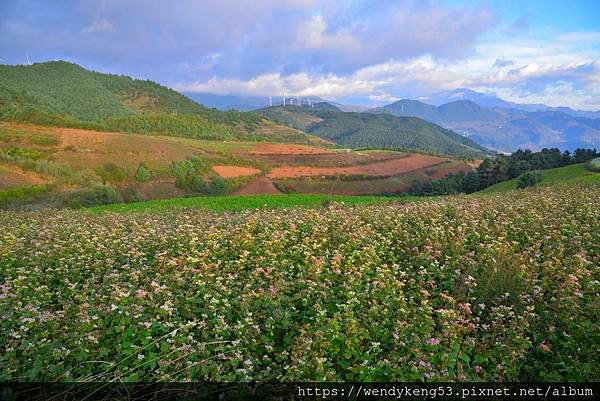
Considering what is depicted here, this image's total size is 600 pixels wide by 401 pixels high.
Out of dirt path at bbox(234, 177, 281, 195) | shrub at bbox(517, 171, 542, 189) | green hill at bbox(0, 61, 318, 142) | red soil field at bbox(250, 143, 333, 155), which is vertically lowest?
dirt path at bbox(234, 177, 281, 195)

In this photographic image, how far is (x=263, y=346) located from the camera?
16.8ft

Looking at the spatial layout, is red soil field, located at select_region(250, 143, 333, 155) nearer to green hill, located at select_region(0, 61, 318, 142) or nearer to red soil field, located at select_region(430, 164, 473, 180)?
red soil field, located at select_region(430, 164, 473, 180)

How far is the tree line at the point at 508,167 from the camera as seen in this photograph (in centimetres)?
5775

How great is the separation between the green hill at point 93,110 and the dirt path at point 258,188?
43.1 meters

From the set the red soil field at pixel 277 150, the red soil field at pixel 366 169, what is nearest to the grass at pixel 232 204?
the red soil field at pixel 366 169

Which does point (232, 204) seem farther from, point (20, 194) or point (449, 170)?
point (449, 170)

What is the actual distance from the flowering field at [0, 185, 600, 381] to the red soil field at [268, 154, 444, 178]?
62.9 meters

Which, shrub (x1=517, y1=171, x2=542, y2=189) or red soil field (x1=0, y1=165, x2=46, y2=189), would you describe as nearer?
shrub (x1=517, y1=171, x2=542, y2=189)

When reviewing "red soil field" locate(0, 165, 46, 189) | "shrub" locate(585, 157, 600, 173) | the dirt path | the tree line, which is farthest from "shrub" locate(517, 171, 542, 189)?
"red soil field" locate(0, 165, 46, 189)

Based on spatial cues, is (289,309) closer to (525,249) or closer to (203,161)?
(525,249)

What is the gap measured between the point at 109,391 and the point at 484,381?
13.2 ft

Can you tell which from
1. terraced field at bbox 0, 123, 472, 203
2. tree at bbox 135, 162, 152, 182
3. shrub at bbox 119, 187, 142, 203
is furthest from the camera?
tree at bbox 135, 162, 152, 182

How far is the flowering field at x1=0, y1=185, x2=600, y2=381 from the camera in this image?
4445 mm

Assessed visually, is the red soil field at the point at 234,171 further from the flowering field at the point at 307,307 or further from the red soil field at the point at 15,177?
the flowering field at the point at 307,307
